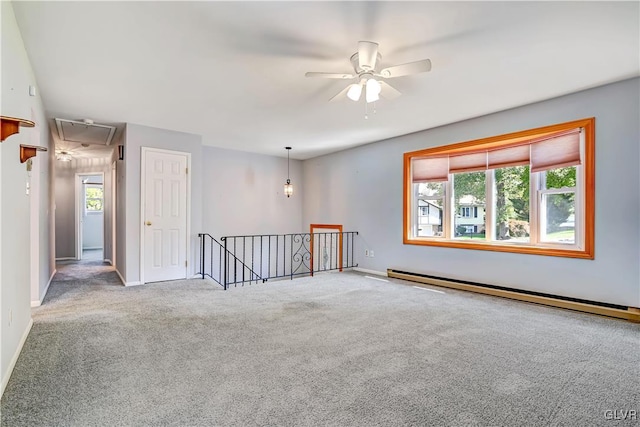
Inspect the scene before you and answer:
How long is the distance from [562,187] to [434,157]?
1.87m

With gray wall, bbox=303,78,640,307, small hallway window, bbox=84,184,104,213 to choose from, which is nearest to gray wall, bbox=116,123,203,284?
gray wall, bbox=303,78,640,307

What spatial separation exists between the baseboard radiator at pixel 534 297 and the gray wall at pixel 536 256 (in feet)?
0.24

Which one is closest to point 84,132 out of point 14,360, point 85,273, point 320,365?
point 85,273

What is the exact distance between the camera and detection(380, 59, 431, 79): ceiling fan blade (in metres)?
2.47

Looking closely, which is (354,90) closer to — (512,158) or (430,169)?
(512,158)

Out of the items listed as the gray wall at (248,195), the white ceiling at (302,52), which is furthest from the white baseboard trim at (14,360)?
the gray wall at (248,195)

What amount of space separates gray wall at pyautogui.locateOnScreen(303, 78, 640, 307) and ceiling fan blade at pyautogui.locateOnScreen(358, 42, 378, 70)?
105 inches

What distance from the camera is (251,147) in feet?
21.8

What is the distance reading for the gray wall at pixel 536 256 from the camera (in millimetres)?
3348

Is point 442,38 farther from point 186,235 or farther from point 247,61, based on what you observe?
point 186,235

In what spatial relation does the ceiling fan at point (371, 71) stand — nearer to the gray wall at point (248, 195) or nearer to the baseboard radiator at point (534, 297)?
the baseboard radiator at point (534, 297)

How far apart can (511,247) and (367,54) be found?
10.8 ft

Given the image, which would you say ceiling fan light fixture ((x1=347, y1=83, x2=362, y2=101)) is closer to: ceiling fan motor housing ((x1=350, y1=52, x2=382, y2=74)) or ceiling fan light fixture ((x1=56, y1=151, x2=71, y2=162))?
ceiling fan motor housing ((x1=350, y1=52, x2=382, y2=74))

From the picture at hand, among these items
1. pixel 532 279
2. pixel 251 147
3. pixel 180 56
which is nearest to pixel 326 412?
pixel 180 56
